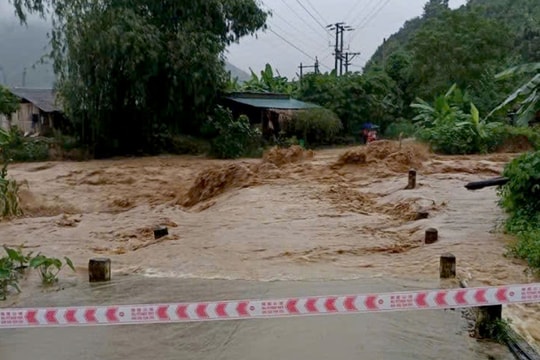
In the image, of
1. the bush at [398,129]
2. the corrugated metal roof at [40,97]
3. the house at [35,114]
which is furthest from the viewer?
the bush at [398,129]

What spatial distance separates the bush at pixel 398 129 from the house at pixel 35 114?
16.6m

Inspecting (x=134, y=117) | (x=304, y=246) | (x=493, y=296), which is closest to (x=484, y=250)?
(x=304, y=246)

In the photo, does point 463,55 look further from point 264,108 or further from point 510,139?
point 264,108

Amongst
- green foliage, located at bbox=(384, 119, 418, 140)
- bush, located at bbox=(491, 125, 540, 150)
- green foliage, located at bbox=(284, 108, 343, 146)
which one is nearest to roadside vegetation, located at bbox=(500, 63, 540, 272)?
bush, located at bbox=(491, 125, 540, 150)

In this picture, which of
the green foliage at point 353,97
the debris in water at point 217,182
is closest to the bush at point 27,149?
the debris in water at point 217,182

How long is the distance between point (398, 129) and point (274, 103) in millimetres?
6690

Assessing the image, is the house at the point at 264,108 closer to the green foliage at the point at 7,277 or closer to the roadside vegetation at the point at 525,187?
the roadside vegetation at the point at 525,187

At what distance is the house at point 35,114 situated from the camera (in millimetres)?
29203

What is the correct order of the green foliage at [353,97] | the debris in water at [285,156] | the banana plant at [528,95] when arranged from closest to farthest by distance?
the banana plant at [528,95], the debris in water at [285,156], the green foliage at [353,97]

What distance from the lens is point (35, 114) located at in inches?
1240

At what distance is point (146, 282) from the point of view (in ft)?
23.6

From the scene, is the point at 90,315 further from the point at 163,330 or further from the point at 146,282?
the point at 146,282

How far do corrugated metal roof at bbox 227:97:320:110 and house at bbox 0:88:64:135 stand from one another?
8.81m

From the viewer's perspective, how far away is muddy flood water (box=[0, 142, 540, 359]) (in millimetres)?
4945
